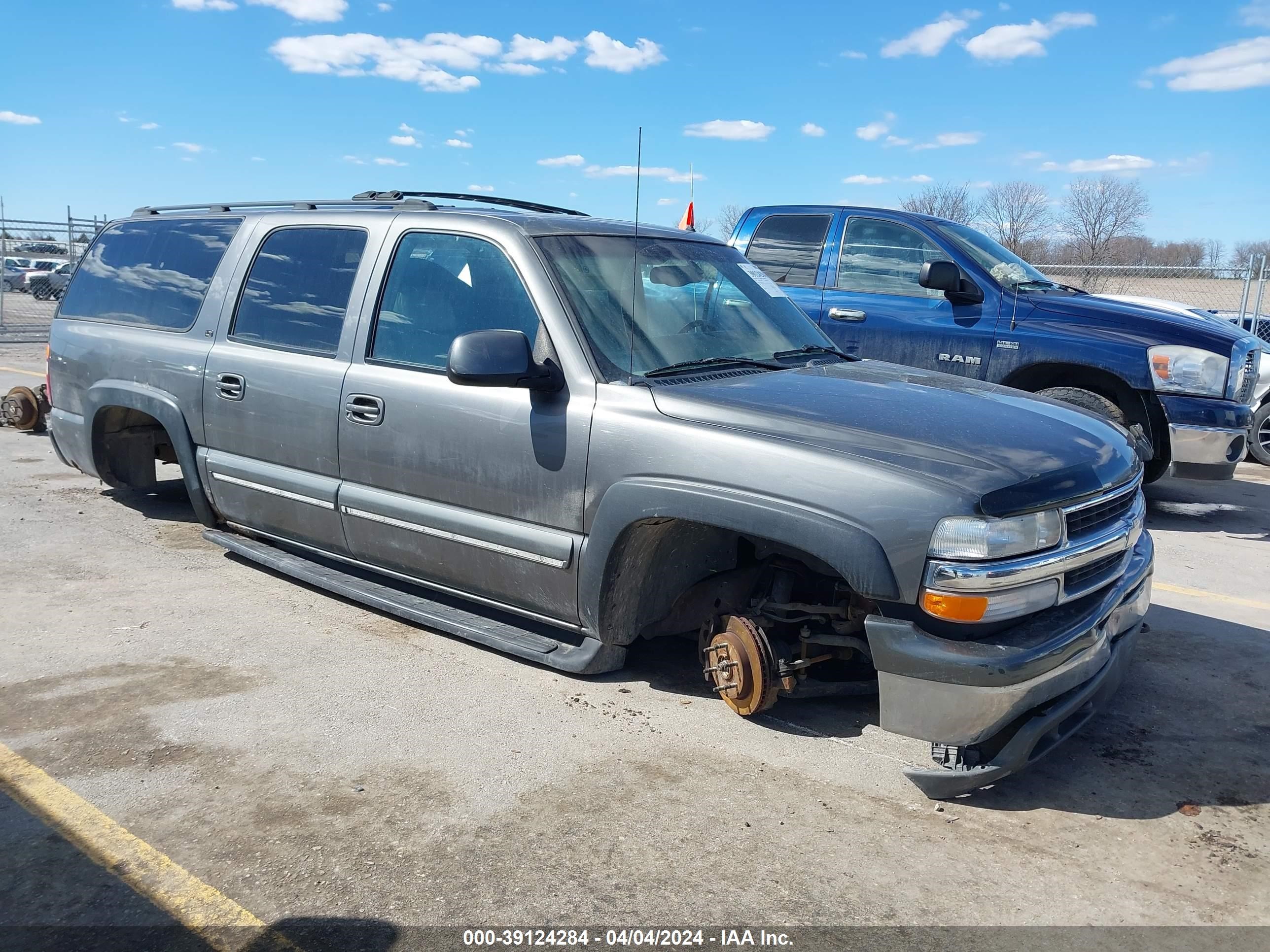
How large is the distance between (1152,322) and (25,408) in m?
9.41

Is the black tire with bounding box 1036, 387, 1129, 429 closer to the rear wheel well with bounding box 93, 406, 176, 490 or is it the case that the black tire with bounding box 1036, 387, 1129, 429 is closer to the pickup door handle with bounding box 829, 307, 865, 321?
the pickup door handle with bounding box 829, 307, 865, 321

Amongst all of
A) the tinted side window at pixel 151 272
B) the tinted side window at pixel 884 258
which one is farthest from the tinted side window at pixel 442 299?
the tinted side window at pixel 884 258

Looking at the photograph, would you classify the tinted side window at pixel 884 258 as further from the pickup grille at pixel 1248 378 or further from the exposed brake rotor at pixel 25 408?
the exposed brake rotor at pixel 25 408

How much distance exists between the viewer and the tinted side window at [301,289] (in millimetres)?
4633

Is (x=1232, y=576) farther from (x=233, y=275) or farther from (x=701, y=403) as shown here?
(x=233, y=275)

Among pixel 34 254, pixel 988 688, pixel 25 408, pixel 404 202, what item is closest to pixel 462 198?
pixel 404 202

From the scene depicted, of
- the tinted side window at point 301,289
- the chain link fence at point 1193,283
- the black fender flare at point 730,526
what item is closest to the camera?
the black fender flare at point 730,526

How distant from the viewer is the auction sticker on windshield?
4777mm

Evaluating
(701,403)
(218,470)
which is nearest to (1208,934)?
(701,403)

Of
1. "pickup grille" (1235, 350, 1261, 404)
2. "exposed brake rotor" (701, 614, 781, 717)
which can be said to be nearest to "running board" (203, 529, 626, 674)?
"exposed brake rotor" (701, 614, 781, 717)

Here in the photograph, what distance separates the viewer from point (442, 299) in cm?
427

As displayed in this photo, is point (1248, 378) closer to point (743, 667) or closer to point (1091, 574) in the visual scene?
point (1091, 574)

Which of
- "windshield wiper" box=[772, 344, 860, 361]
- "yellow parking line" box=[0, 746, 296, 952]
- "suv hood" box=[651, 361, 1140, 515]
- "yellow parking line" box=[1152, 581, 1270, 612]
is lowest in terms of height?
"yellow parking line" box=[0, 746, 296, 952]

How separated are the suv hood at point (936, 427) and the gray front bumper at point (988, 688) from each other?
41 cm
